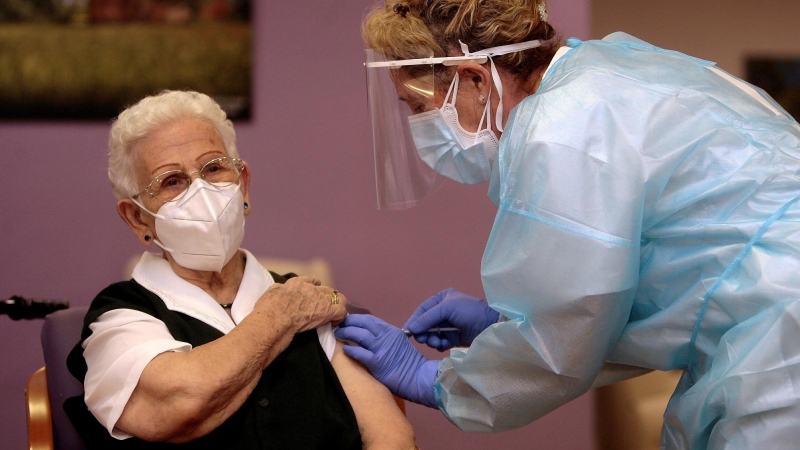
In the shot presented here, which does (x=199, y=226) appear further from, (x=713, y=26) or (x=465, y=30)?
(x=713, y=26)

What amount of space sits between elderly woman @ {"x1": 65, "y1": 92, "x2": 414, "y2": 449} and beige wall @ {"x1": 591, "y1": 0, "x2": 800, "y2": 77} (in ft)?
8.13

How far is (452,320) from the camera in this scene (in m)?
1.89

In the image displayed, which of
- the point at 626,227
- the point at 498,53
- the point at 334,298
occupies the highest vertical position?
the point at 498,53

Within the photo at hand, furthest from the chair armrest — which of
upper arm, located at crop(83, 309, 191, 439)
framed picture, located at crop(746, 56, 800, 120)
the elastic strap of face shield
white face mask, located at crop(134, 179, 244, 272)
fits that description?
framed picture, located at crop(746, 56, 800, 120)

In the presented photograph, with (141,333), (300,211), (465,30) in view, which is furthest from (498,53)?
(300,211)

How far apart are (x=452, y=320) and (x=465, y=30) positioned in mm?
723

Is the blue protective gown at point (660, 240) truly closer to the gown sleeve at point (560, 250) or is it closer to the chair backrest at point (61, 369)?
the gown sleeve at point (560, 250)

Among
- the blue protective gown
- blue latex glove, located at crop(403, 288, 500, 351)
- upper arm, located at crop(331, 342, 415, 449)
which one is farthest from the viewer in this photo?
blue latex glove, located at crop(403, 288, 500, 351)

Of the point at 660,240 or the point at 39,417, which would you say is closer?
the point at 660,240

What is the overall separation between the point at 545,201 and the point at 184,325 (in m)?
0.80

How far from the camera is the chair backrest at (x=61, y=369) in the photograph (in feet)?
5.47

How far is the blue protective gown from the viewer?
4.06 feet

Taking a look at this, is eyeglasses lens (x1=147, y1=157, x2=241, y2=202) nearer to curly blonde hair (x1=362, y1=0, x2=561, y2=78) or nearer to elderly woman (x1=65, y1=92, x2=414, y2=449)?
elderly woman (x1=65, y1=92, x2=414, y2=449)

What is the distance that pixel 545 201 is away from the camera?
1287mm
